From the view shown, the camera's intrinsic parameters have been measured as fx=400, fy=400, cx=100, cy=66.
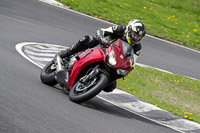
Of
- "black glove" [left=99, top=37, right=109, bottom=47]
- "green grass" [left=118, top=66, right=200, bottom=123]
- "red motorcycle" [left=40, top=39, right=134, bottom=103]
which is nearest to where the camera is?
"red motorcycle" [left=40, top=39, right=134, bottom=103]

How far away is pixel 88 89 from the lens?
22.3ft

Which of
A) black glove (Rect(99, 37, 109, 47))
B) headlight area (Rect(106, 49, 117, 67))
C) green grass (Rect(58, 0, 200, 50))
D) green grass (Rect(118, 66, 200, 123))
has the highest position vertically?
black glove (Rect(99, 37, 109, 47))

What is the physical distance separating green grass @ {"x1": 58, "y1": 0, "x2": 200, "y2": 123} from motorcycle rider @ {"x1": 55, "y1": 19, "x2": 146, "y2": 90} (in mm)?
2082

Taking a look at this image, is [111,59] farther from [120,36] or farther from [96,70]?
[120,36]

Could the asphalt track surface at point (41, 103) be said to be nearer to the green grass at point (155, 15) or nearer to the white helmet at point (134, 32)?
the white helmet at point (134, 32)

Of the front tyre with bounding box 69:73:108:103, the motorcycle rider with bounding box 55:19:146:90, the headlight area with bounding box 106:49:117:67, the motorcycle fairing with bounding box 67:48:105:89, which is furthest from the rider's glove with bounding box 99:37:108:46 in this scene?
the front tyre with bounding box 69:73:108:103

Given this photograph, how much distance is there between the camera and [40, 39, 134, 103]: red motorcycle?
669 centimetres

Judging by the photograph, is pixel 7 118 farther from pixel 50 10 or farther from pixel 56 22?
pixel 50 10

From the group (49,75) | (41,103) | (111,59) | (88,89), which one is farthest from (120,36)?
(41,103)

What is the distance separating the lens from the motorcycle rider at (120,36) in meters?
6.94

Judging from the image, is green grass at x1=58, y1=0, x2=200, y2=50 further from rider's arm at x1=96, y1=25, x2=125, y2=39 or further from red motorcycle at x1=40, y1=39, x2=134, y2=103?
red motorcycle at x1=40, y1=39, x2=134, y2=103

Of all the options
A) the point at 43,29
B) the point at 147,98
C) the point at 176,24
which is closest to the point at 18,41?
Result: the point at 43,29

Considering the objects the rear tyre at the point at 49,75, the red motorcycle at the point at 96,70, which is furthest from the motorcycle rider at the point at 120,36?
the rear tyre at the point at 49,75

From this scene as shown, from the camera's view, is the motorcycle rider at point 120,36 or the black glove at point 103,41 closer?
the motorcycle rider at point 120,36
